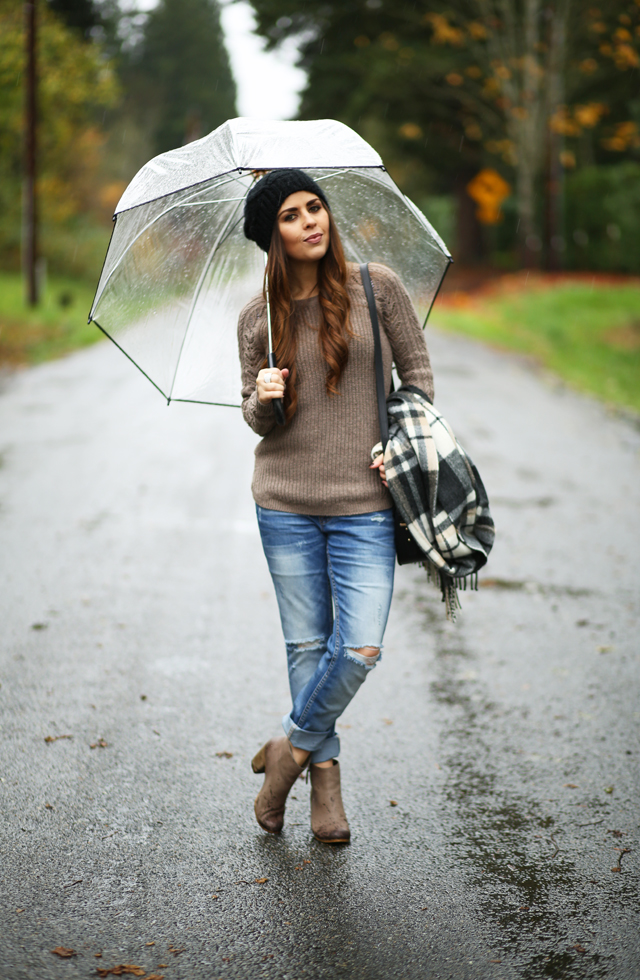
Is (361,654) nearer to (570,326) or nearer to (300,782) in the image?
(300,782)

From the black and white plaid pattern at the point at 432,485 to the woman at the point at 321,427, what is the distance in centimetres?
9

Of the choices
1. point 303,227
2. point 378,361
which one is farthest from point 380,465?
point 303,227

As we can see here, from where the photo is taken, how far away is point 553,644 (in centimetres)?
519

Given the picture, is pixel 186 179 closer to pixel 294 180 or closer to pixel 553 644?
pixel 294 180

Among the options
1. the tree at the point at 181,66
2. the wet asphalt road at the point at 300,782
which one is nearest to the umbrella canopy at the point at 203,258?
the wet asphalt road at the point at 300,782

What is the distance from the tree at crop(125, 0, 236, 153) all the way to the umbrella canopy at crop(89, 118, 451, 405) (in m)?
63.1

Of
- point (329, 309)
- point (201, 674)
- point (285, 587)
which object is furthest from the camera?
point (201, 674)

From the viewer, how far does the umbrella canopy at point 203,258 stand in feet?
10.8

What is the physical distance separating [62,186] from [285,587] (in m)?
32.6

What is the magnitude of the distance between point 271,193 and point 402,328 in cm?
58

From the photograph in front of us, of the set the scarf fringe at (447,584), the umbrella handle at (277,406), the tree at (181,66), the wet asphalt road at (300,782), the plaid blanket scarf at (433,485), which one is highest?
the umbrella handle at (277,406)

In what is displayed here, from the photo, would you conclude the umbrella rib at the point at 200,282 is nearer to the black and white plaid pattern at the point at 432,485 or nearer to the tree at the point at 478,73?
the black and white plaid pattern at the point at 432,485

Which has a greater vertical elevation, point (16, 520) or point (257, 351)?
point (257, 351)

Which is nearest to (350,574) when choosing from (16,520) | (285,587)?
(285,587)
